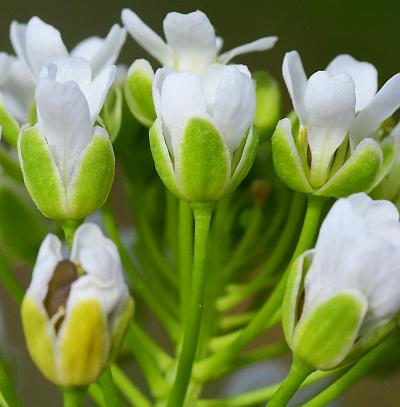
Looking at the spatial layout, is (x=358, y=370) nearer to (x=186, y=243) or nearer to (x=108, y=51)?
(x=186, y=243)

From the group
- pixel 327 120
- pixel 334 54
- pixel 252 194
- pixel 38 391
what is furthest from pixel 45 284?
pixel 334 54

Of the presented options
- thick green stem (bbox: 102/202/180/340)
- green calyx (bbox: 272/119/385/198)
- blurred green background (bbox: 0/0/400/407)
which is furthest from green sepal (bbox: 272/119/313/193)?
blurred green background (bbox: 0/0/400/407)

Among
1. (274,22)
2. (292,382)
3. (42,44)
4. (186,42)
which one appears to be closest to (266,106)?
(186,42)

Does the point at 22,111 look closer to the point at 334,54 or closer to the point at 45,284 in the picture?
the point at 45,284

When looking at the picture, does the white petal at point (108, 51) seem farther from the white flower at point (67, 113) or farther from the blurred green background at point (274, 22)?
the blurred green background at point (274, 22)

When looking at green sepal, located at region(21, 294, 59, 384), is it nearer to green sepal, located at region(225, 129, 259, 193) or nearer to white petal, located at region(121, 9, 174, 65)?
green sepal, located at region(225, 129, 259, 193)

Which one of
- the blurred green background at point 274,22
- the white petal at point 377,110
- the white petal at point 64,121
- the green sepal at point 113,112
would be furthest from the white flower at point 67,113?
the blurred green background at point 274,22
